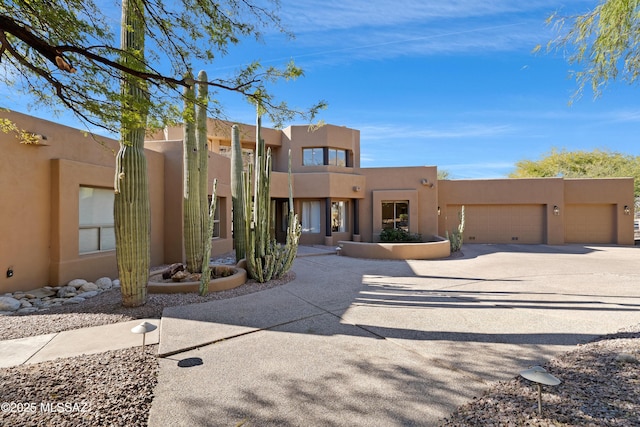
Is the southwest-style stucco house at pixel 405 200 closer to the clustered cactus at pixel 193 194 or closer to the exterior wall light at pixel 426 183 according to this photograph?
the exterior wall light at pixel 426 183

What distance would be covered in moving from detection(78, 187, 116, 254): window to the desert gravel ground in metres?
5.30

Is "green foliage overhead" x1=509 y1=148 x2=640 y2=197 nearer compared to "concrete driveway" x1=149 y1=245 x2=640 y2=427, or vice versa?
"concrete driveway" x1=149 y1=245 x2=640 y2=427

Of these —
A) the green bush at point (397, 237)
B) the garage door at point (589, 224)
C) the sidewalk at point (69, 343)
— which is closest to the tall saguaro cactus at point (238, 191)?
the sidewalk at point (69, 343)

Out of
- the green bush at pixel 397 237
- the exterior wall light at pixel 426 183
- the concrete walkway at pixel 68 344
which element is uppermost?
the exterior wall light at pixel 426 183

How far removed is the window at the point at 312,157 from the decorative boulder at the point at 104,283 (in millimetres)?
11797

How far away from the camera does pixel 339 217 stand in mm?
17594

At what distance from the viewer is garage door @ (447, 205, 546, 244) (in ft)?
57.7

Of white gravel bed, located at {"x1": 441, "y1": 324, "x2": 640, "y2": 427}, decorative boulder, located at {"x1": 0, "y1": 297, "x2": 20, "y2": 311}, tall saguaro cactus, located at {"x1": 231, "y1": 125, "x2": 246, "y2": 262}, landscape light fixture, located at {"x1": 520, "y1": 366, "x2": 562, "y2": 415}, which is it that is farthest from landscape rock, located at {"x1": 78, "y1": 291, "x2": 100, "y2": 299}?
landscape light fixture, located at {"x1": 520, "y1": 366, "x2": 562, "y2": 415}

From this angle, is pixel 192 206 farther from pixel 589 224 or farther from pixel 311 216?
pixel 589 224

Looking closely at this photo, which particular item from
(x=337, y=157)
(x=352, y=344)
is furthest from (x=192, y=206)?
(x=337, y=157)

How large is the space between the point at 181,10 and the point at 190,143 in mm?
4114

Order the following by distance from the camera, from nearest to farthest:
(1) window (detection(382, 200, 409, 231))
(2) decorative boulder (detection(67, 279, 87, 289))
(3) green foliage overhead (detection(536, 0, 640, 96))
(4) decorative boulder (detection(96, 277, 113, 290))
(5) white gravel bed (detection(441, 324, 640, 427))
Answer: (5) white gravel bed (detection(441, 324, 640, 427)) < (3) green foliage overhead (detection(536, 0, 640, 96)) < (2) decorative boulder (detection(67, 279, 87, 289)) < (4) decorative boulder (detection(96, 277, 113, 290)) < (1) window (detection(382, 200, 409, 231))

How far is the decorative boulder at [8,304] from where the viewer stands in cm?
568

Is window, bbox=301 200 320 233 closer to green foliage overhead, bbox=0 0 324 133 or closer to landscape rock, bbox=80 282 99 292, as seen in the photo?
landscape rock, bbox=80 282 99 292
